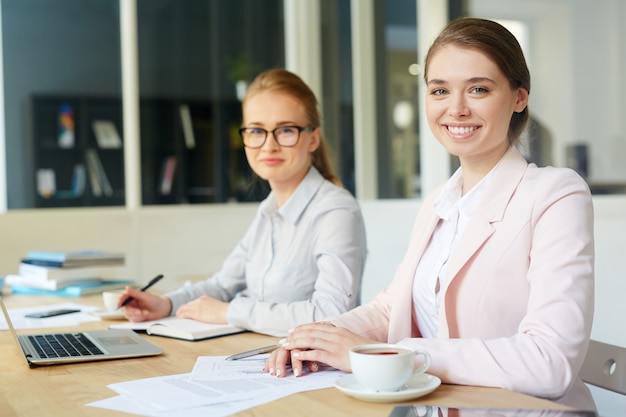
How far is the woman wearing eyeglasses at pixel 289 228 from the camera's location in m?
2.04

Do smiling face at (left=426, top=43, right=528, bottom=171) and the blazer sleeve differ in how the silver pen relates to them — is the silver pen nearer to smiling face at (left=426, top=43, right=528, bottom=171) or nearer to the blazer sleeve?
the blazer sleeve

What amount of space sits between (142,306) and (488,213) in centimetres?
103

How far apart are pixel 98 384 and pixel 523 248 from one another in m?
0.77

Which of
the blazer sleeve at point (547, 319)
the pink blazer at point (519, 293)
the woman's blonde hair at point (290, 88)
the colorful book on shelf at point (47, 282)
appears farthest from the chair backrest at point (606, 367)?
the colorful book on shelf at point (47, 282)

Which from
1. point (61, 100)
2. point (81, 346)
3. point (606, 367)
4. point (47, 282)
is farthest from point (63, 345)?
point (61, 100)

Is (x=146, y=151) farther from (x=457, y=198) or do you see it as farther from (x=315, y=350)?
(x=315, y=350)

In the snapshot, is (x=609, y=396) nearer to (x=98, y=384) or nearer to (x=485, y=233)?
(x=485, y=233)

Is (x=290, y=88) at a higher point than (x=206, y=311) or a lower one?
higher

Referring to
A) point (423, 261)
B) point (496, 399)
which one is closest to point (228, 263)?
point (423, 261)

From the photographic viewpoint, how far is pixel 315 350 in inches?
52.4

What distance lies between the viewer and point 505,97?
1513 mm

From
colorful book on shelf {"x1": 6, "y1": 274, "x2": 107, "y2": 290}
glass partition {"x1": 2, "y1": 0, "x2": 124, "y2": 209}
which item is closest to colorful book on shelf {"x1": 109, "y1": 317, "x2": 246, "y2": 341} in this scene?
colorful book on shelf {"x1": 6, "y1": 274, "x2": 107, "y2": 290}

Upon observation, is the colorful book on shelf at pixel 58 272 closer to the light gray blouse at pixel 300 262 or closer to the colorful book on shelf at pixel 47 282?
the colorful book on shelf at pixel 47 282

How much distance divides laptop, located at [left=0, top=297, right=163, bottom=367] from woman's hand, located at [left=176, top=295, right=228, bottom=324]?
0.19 m
